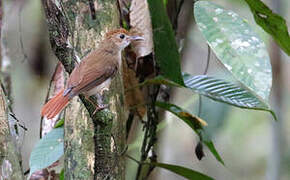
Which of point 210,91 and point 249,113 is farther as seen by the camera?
point 249,113

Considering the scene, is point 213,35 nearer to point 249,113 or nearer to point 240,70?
point 240,70

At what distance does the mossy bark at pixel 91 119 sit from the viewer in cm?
200

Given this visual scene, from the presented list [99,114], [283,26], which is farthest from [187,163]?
[99,114]

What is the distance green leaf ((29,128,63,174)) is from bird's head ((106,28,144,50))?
0.53 meters

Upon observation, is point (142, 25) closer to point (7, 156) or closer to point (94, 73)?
point (94, 73)

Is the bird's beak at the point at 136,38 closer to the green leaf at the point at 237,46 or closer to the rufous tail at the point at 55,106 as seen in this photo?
the green leaf at the point at 237,46

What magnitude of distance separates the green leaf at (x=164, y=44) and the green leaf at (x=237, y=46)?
8.0 inches

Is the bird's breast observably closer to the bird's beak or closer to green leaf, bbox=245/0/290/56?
the bird's beak

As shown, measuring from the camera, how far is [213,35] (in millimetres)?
2373

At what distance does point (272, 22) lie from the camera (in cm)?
257

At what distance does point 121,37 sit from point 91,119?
597 mm

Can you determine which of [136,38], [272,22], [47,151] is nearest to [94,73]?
[136,38]

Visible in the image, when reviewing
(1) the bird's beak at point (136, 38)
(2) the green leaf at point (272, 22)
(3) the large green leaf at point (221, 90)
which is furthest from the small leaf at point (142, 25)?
(2) the green leaf at point (272, 22)

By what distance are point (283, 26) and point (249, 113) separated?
4919 millimetres
